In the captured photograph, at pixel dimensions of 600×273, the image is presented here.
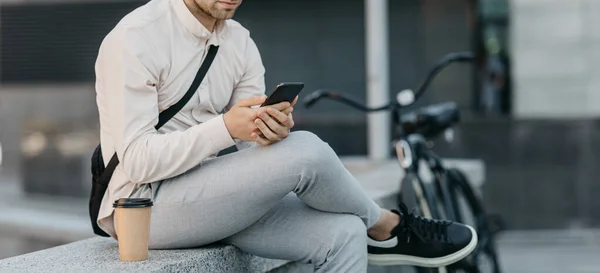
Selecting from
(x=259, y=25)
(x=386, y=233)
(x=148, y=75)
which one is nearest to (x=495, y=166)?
(x=259, y=25)

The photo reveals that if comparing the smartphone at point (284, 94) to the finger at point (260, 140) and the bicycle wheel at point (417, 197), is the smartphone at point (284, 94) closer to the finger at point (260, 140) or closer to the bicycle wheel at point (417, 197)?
the finger at point (260, 140)

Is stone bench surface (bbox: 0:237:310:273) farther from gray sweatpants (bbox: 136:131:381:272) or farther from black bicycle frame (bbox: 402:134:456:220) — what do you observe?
black bicycle frame (bbox: 402:134:456:220)

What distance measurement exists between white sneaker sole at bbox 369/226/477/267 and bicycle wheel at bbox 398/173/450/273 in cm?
97

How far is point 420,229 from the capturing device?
3061mm

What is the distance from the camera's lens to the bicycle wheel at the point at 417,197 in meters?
4.09

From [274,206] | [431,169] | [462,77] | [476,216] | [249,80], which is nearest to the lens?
[274,206]

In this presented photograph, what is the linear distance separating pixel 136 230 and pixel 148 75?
0.42 metres

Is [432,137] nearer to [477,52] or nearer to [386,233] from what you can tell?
[386,233]

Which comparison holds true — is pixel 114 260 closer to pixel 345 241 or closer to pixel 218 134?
pixel 218 134

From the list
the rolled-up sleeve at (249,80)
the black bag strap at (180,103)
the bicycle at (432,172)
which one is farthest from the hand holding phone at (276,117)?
the bicycle at (432,172)

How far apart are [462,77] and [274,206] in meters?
6.85

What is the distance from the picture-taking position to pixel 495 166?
28.7 ft

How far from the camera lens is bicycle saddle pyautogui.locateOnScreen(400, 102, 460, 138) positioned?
4.52m

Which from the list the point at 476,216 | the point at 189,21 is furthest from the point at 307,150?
the point at 476,216
